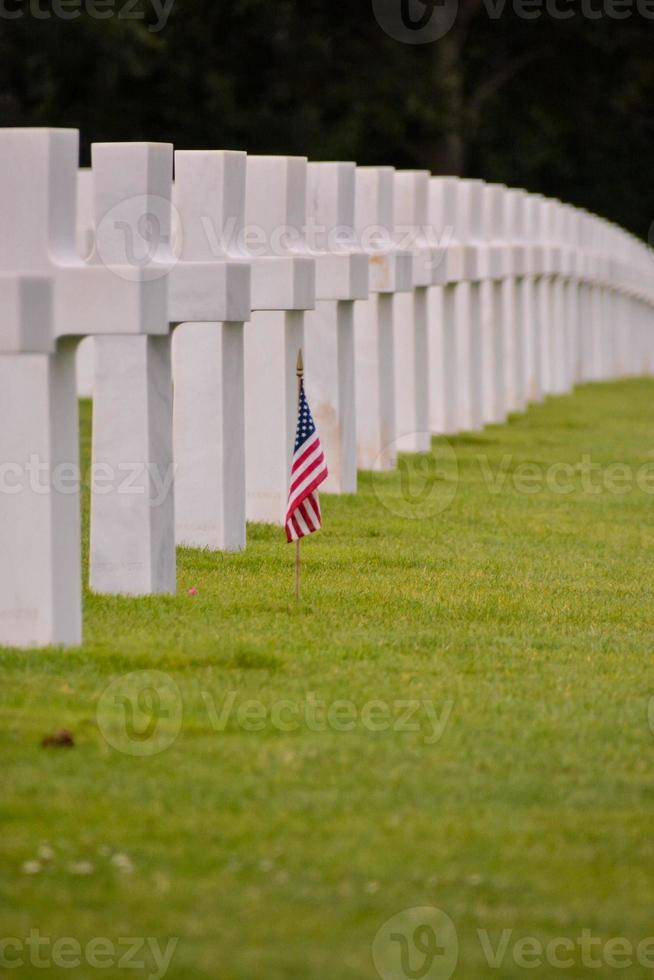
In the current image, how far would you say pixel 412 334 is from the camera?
16.8 m

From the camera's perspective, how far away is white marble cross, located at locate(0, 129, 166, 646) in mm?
7793

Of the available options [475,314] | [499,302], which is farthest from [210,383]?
[499,302]

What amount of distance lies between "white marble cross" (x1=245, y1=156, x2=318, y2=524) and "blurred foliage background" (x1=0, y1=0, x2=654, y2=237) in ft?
71.4

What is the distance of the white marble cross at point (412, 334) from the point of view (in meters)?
16.8

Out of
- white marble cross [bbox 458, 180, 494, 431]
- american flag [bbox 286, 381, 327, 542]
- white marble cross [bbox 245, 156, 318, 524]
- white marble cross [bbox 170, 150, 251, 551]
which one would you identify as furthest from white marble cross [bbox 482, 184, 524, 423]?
american flag [bbox 286, 381, 327, 542]

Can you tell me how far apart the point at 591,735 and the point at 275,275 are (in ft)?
16.5

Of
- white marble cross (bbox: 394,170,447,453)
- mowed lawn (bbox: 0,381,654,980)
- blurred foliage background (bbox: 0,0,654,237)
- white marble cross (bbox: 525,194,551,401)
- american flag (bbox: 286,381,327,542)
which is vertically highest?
blurred foliage background (bbox: 0,0,654,237)

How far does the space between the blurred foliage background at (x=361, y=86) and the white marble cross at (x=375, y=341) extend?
735 inches

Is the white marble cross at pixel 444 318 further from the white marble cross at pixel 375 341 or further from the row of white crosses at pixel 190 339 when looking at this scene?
the white marble cross at pixel 375 341

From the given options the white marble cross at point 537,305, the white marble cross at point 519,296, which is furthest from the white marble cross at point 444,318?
the white marble cross at point 537,305

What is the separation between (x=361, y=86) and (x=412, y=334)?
27.2 m

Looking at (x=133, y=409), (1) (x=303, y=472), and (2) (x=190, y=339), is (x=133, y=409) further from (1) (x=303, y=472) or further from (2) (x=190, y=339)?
(2) (x=190, y=339)

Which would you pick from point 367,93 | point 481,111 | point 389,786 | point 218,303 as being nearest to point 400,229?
point 218,303

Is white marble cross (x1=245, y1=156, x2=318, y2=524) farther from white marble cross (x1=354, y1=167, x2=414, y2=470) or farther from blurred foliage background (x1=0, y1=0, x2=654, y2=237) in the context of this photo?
blurred foliage background (x1=0, y1=0, x2=654, y2=237)
